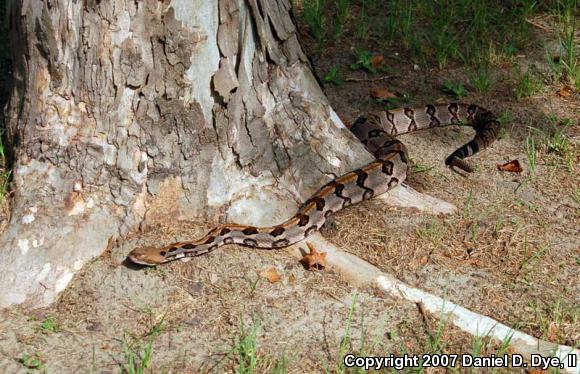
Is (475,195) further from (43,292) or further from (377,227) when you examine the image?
(43,292)

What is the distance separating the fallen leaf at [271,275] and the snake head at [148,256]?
0.78 m

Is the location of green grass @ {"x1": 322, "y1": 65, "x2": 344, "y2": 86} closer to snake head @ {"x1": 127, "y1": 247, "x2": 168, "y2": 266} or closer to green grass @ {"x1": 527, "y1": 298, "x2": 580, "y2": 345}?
snake head @ {"x1": 127, "y1": 247, "x2": 168, "y2": 266}

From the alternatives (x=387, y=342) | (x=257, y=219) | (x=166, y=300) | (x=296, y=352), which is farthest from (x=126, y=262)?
(x=387, y=342)

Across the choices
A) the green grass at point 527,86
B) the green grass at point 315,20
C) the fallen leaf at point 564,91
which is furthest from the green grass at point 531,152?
the green grass at point 315,20

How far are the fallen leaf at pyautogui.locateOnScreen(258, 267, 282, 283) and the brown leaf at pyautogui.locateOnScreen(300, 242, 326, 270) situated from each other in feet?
0.91

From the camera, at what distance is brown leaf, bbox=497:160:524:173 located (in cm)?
777

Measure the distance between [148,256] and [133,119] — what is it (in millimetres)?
1082

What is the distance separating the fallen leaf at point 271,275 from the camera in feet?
20.2

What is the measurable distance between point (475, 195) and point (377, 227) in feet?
3.80

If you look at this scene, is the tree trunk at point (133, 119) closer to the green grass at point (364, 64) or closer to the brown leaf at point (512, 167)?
the brown leaf at point (512, 167)

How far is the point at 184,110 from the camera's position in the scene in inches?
243

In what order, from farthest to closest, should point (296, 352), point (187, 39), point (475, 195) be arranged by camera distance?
point (475, 195) < point (187, 39) < point (296, 352)

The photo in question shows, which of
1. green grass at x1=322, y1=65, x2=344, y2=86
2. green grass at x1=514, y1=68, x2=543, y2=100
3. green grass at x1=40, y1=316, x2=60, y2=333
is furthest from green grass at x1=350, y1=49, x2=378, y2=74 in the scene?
green grass at x1=40, y1=316, x2=60, y2=333

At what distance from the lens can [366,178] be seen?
7.17 metres
